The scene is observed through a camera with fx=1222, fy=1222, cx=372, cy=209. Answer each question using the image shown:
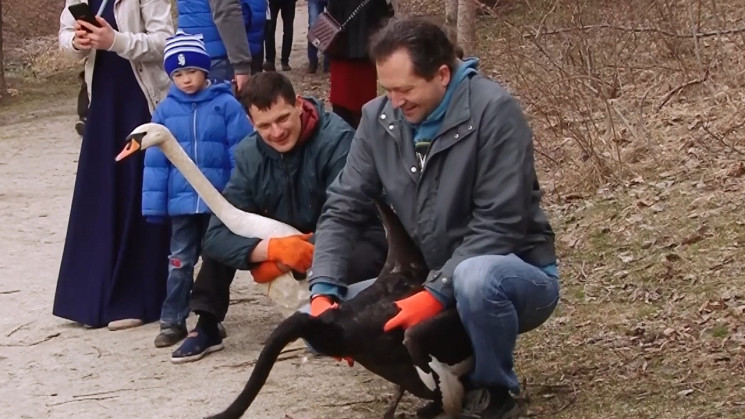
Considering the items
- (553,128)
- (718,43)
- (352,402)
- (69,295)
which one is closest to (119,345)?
(69,295)

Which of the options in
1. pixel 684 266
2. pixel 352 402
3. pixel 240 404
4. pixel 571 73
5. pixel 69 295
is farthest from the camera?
pixel 571 73

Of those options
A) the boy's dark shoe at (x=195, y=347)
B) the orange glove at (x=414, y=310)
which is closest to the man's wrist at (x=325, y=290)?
the orange glove at (x=414, y=310)

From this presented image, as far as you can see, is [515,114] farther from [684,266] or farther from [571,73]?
[571,73]

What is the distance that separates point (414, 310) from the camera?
4207 millimetres

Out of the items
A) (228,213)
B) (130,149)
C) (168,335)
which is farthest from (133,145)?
(168,335)

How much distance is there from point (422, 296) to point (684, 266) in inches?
85.0

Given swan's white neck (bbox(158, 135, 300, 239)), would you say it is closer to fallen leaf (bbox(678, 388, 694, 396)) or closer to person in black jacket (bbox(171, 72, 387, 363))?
person in black jacket (bbox(171, 72, 387, 363))

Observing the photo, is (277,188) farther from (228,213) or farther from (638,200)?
(638,200)

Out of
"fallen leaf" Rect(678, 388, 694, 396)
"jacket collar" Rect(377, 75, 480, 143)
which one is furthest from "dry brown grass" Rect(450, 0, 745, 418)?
"jacket collar" Rect(377, 75, 480, 143)

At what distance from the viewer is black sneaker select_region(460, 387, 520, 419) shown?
4.38 m

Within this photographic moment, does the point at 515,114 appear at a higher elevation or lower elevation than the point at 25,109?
higher

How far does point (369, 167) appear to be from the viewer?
4527mm

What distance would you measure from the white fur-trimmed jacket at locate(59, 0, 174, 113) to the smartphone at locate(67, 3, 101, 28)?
0.25 ft

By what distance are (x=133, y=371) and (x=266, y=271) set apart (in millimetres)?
904
